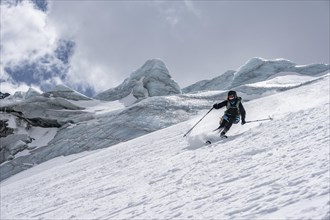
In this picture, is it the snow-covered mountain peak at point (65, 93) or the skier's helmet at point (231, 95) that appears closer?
the skier's helmet at point (231, 95)

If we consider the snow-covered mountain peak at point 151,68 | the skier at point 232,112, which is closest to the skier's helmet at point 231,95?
the skier at point 232,112

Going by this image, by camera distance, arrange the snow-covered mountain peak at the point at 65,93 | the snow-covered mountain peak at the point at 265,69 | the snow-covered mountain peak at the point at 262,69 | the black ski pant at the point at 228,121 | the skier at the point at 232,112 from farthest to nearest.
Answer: the snow-covered mountain peak at the point at 262,69 → the snow-covered mountain peak at the point at 265,69 → the snow-covered mountain peak at the point at 65,93 → the skier at the point at 232,112 → the black ski pant at the point at 228,121

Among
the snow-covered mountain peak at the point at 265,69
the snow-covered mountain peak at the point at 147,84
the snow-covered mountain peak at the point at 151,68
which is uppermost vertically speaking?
the snow-covered mountain peak at the point at 151,68

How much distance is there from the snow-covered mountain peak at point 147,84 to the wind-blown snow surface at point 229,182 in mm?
53688

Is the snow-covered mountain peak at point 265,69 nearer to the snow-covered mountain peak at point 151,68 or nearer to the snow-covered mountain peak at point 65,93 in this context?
the snow-covered mountain peak at point 151,68

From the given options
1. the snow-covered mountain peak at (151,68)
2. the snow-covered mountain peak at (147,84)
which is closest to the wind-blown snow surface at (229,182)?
the snow-covered mountain peak at (147,84)

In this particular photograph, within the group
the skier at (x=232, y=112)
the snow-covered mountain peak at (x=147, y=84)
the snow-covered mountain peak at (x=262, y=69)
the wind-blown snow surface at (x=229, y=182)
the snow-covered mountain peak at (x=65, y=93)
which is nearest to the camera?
the wind-blown snow surface at (x=229, y=182)

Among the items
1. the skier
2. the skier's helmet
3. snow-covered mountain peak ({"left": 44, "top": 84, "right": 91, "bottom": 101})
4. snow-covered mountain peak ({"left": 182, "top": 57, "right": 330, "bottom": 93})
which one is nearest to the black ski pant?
the skier

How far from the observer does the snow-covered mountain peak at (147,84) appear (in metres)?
72.5

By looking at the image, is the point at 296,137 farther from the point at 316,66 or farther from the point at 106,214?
the point at 316,66

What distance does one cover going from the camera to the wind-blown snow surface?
23.1 ft

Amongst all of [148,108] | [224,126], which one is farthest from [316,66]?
[224,126]

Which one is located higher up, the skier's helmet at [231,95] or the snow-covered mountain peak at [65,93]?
the snow-covered mountain peak at [65,93]

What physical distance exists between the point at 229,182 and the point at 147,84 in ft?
213
